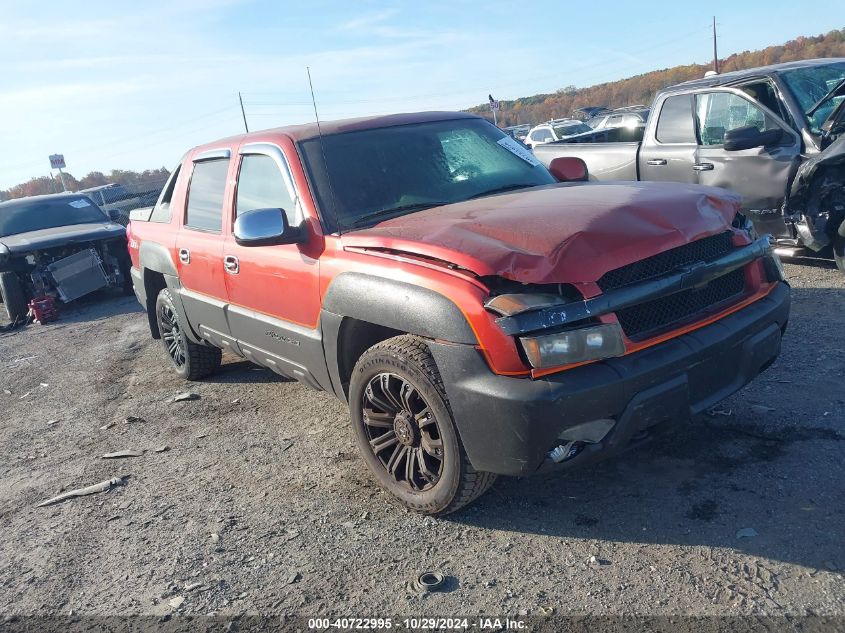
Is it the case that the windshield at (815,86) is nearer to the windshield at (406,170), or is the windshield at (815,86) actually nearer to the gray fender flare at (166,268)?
the windshield at (406,170)

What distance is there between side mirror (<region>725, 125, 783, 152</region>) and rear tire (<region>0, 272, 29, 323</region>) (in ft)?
29.3

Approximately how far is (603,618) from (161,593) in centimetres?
181

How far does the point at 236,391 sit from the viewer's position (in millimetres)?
5598

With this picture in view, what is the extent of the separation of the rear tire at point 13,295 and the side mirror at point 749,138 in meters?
8.94

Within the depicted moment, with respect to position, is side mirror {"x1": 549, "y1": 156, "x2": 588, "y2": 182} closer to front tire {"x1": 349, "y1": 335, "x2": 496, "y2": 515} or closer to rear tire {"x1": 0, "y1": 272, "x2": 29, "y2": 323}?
front tire {"x1": 349, "y1": 335, "x2": 496, "y2": 515}

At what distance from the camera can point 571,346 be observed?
271cm

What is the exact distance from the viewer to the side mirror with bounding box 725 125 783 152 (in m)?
5.75

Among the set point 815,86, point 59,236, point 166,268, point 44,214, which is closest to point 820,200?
point 815,86

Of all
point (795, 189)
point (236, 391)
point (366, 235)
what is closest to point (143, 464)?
point (236, 391)

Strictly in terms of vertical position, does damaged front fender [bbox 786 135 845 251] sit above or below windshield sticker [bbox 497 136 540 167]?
below

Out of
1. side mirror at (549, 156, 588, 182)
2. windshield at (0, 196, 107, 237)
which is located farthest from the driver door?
windshield at (0, 196, 107, 237)

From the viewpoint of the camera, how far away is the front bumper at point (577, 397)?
2.67 meters

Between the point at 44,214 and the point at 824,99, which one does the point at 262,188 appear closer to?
the point at 824,99

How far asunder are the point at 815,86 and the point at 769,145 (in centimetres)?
82
